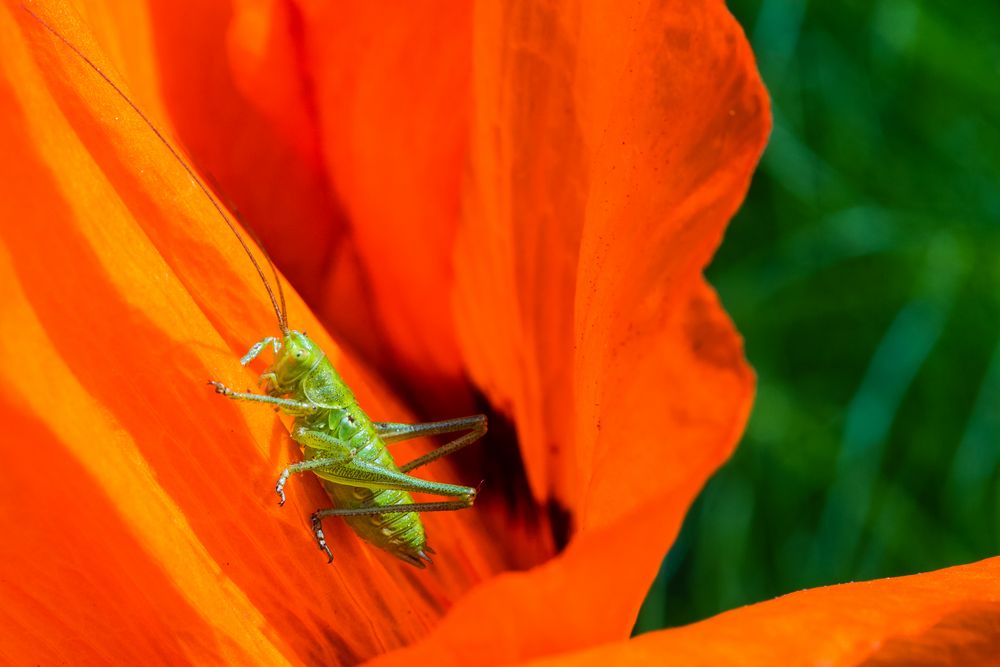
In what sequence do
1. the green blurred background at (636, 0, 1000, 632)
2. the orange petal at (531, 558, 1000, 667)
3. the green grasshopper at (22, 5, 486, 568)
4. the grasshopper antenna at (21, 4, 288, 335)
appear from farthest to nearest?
the green blurred background at (636, 0, 1000, 632)
the green grasshopper at (22, 5, 486, 568)
the grasshopper antenna at (21, 4, 288, 335)
the orange petal at (531, 558, 1000, 667)

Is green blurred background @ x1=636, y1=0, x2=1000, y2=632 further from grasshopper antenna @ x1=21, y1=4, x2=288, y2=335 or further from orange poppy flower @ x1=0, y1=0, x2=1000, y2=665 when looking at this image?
grasshopper antenna @ x1=21, y1=4, x2=288, y2=335

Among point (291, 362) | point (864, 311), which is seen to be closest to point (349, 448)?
point (291, 362)

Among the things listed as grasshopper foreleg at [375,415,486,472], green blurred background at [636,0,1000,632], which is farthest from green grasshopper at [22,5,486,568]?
green blurred background at [636,0,1000,632]

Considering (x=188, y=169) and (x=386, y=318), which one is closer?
(x=188, y=169)

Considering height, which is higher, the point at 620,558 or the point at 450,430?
the point at 620,558

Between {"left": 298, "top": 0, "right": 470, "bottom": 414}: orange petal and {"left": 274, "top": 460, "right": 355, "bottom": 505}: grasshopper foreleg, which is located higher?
{"left": 298, "top": 0, "right": 470, "bottom": 414}: orange petal

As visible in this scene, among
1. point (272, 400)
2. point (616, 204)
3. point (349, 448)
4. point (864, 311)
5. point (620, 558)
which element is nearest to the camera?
point (620, 558)

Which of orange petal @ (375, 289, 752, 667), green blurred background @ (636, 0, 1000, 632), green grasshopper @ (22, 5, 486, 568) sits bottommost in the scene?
green blurred background @ (636, 0, 1000, 632)

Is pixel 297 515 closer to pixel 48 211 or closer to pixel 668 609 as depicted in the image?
pixel 48 211

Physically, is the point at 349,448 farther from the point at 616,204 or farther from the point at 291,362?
the point at 616,204
